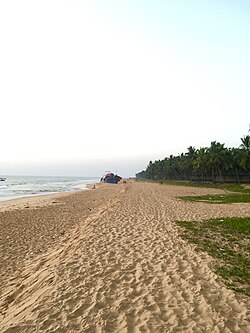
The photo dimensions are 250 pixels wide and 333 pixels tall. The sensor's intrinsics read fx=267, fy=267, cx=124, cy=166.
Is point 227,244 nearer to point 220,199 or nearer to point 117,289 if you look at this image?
point 117,289

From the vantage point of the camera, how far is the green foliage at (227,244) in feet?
22.2

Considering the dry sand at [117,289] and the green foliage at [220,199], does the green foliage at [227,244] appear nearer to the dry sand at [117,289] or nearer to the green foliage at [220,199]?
the dry sand at [117,289]

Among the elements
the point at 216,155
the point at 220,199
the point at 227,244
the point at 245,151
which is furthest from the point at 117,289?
the point at 216,155

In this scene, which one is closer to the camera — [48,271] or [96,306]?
[96,306]

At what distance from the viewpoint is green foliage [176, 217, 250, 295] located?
6762 mm

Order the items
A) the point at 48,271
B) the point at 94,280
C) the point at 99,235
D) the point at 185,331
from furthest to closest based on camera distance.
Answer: the point at 99,235
the point at 48,271
the point at 94,280
the point at 185,331

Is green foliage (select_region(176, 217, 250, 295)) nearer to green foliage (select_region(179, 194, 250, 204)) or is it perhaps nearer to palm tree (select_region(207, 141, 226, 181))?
green foliage (select_region(179, 194, 250, 204))

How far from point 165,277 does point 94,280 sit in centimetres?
178

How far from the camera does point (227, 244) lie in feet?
32.3

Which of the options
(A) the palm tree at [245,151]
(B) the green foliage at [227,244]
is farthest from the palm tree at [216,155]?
(B) the green foliage at [227,244]

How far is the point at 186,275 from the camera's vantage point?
688 cm

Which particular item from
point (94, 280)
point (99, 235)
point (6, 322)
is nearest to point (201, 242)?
point (99, 235)

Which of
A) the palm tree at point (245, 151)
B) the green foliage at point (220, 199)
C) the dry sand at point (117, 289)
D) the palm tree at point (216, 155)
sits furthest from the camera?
the palm tree at point (216, 155)

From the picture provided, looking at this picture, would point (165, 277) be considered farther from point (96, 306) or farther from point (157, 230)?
point (157, 230)
